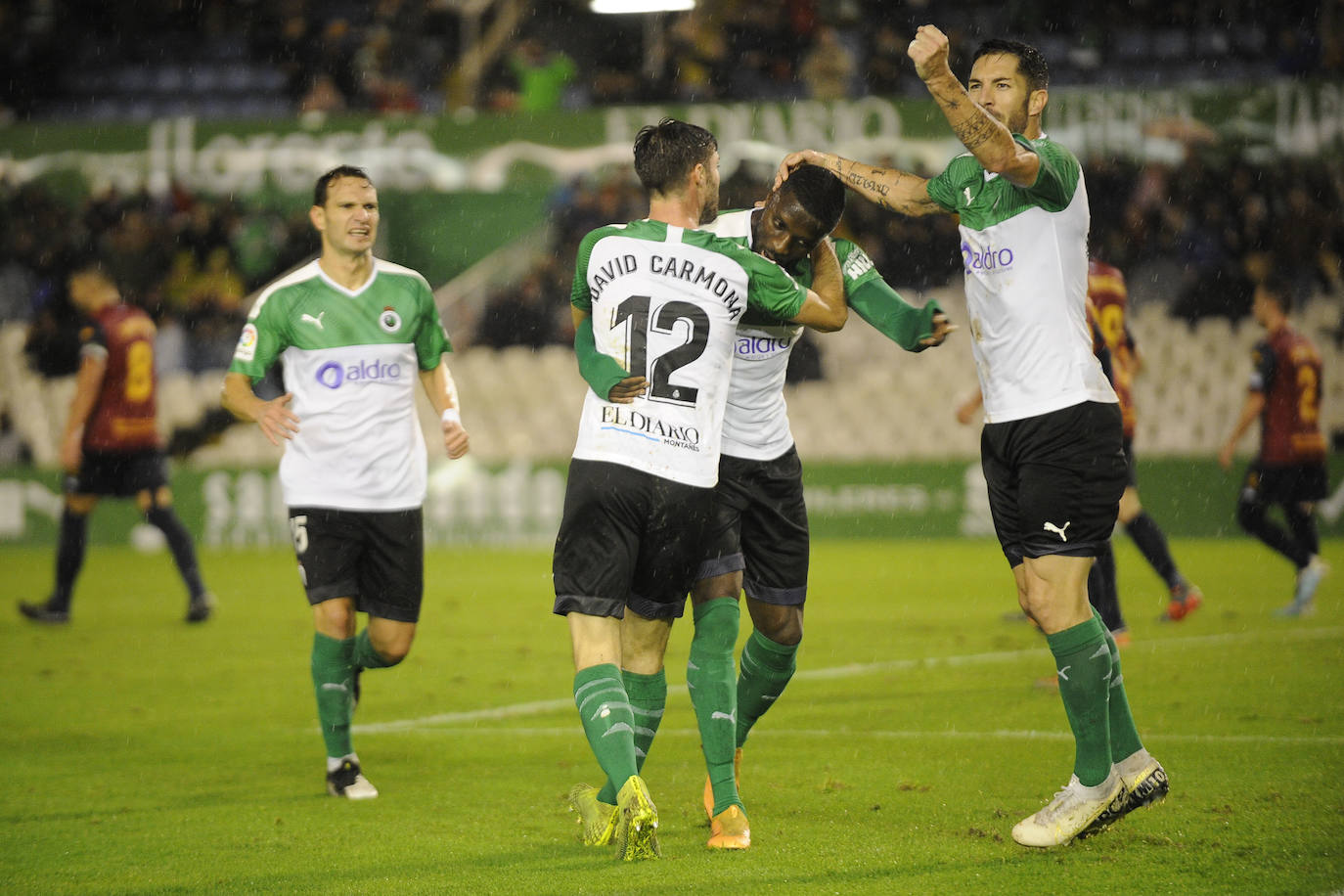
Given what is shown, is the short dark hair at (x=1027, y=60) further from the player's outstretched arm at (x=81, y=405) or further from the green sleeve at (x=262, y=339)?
the player's outstretched arm at (x=81, y=405)

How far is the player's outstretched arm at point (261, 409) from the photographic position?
5.34 meters

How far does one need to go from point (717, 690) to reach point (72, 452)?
7.19m

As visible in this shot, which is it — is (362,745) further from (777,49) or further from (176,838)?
(777,49)

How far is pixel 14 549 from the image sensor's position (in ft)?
52.6

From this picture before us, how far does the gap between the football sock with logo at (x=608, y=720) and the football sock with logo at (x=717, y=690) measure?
0.97ft

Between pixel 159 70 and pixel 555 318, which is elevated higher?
pixel 159 70

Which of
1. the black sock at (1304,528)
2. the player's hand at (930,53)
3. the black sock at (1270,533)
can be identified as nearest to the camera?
the player's hand at (930,53)

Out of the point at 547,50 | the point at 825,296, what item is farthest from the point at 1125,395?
the point at 547,50

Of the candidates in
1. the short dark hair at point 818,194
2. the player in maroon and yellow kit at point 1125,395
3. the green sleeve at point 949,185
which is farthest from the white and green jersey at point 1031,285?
the player in maroon and yellow kit at point 1125,395

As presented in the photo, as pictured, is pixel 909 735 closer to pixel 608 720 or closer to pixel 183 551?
pixel 608 720

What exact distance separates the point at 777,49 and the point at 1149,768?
16.0 meters

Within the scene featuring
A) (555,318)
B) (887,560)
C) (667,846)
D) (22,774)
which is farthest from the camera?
(555,318)

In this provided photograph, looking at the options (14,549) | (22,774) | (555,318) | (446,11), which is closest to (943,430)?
(555,318)

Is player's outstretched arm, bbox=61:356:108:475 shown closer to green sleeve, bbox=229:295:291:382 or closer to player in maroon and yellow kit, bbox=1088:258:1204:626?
green sleeve, bbox=229:295:291:382
